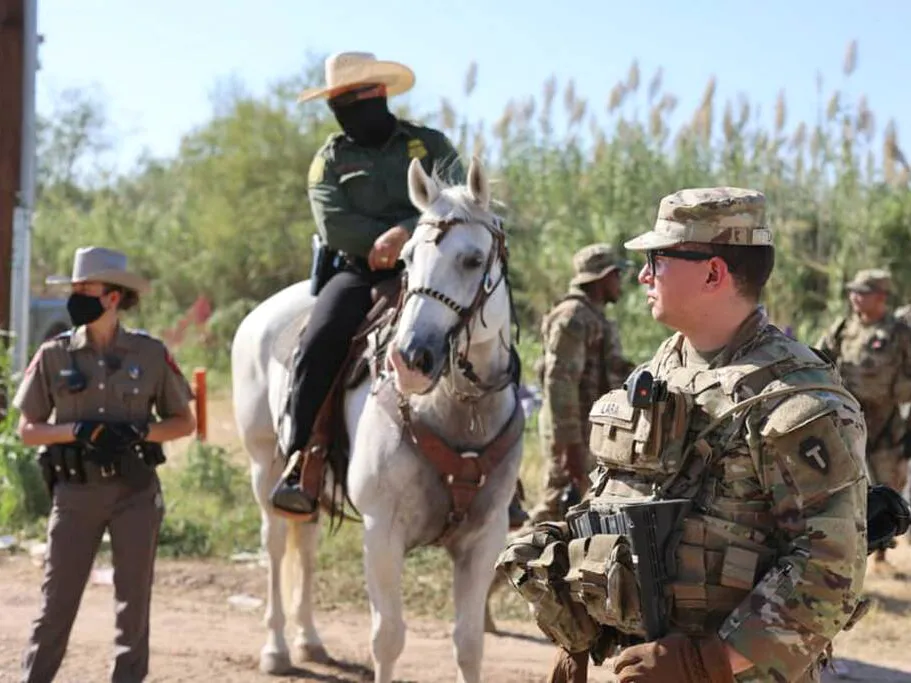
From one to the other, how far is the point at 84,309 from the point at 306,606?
2.45 metres

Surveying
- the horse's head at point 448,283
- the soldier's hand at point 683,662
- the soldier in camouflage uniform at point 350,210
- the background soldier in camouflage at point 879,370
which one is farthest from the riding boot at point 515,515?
the background soldier in camouflage at point 879,370

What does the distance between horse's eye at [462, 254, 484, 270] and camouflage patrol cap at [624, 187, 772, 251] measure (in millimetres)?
2295

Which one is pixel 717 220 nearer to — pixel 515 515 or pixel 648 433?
pixel 648 433

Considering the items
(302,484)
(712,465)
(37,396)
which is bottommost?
(302,484)

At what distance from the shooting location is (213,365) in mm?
20609

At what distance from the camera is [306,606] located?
7031 millimetres

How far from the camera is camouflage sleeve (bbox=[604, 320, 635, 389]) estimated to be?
26.3ft

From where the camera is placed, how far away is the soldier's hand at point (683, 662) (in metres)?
2.54

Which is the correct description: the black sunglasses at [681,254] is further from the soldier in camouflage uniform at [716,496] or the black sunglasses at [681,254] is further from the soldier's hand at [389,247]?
the soldier's hand at [389,247]

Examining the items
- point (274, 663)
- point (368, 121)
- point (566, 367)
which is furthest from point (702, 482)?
point (566, 367)

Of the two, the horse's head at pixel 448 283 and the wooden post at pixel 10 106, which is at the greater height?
the wooden post at pixel 10 106

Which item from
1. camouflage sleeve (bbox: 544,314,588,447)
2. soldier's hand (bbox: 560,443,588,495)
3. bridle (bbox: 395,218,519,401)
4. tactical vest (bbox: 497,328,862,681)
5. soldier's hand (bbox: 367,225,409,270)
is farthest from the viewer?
soldier's hand (bbox: 560,443,588,495)

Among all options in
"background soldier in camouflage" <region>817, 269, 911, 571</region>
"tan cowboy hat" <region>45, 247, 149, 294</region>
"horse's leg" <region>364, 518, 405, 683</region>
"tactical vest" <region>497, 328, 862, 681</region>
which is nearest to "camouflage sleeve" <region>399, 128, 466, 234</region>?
"tan cowboy hat" <region>45, 247, 149, 294</region>

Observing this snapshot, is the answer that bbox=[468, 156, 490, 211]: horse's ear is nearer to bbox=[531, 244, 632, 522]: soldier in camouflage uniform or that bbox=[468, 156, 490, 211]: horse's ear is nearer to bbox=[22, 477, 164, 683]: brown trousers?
bbox=[22, 477, 164, 683]: brown trousers
